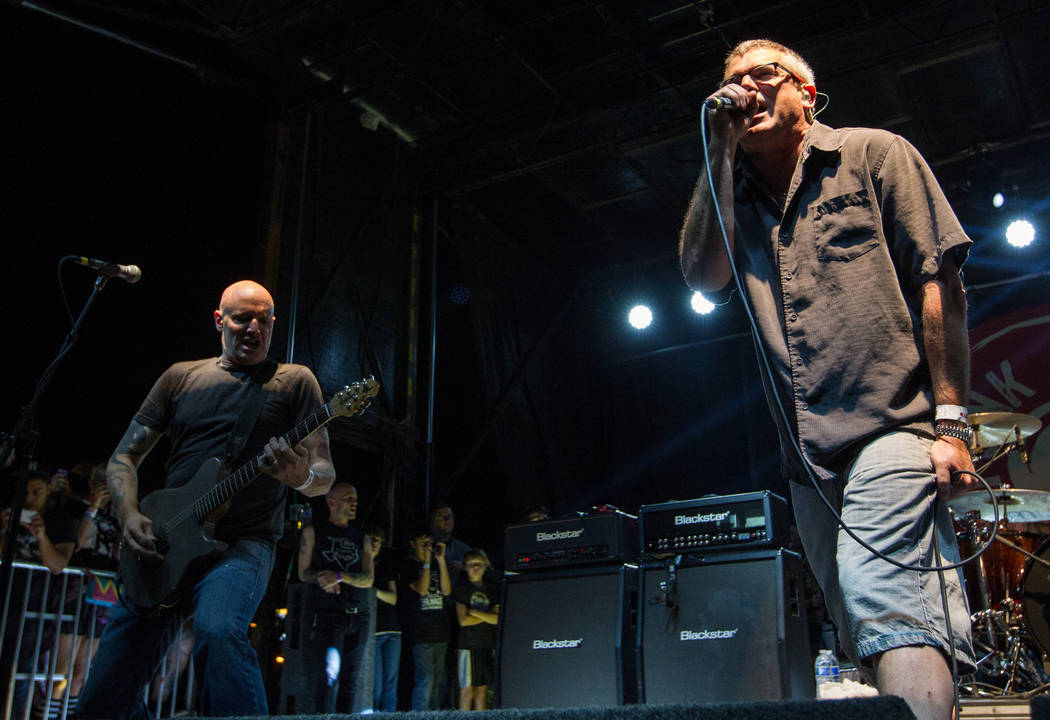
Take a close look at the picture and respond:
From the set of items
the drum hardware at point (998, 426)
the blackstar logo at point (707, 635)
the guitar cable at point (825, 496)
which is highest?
the drum hardware at point (998, 426)

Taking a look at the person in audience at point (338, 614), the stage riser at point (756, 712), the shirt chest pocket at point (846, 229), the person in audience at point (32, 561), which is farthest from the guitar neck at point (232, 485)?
the person in audience at point (338, 614)

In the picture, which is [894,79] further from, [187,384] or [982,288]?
[187,384]

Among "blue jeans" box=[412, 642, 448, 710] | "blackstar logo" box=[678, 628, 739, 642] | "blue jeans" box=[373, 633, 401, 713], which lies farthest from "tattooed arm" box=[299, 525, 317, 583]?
"blackstar logo" box=[678, 628, 739, 642]

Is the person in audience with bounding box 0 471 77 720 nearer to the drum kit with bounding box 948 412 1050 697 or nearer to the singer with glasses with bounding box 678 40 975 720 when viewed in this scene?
the singer with glasses with bounding box 678 40 975 720

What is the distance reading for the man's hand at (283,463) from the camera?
129 inches

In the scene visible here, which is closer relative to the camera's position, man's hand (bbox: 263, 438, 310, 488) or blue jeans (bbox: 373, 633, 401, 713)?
man's hand (bbox: 263, 438, 310, 488)

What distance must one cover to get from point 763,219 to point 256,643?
6234 millimetres

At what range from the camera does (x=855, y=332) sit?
1.94 meters

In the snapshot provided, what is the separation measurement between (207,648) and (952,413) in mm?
2289

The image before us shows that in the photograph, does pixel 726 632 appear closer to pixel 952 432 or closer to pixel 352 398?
pixel 352 398

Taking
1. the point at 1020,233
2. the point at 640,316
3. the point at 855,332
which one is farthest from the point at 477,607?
the point at 1020,233

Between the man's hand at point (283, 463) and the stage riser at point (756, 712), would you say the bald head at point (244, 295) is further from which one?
the stage riser at point (756, 712)

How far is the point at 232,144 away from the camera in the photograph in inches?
348

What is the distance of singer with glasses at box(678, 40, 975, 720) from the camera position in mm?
1713
